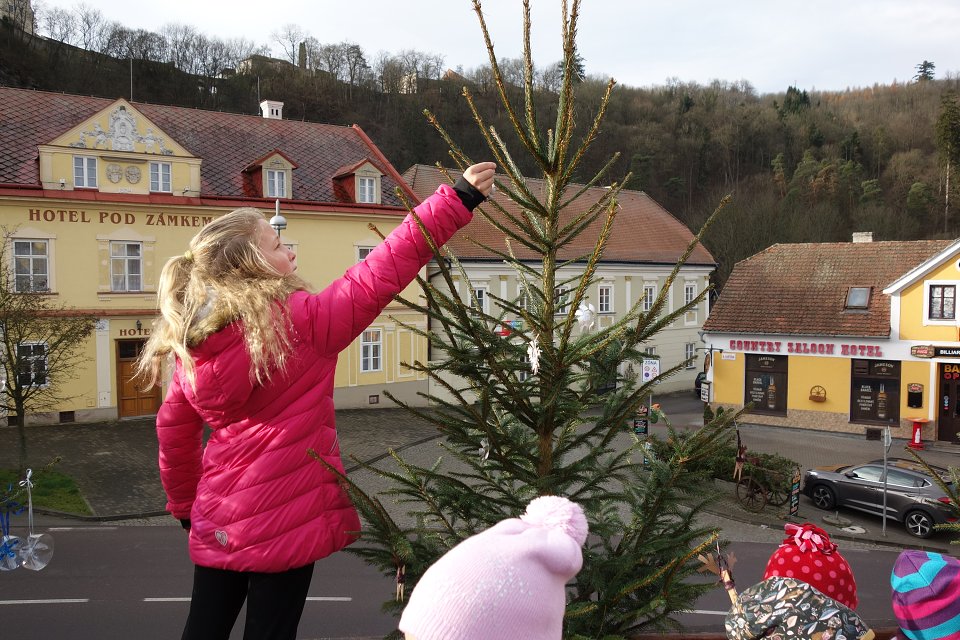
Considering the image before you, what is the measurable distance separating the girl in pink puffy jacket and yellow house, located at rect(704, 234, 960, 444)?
78.7 feet

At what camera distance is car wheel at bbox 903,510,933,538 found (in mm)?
15273

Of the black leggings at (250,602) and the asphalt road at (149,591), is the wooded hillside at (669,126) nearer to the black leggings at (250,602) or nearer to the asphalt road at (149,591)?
the asphalt road at (149,591)

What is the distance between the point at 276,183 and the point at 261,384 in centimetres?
2338

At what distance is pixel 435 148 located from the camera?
46.7m

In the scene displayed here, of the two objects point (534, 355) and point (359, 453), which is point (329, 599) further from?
point (359, 453)

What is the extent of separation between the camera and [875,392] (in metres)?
24.6

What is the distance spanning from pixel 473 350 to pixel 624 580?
1.15 m

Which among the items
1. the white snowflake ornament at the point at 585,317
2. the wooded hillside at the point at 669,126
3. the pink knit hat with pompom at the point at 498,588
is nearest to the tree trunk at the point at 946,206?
the wooded hillside at the point at 669,126

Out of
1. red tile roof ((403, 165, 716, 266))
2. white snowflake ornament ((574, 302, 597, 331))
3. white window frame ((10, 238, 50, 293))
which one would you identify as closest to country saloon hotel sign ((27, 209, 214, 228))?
white window frame ((10, 238, 50, 293))

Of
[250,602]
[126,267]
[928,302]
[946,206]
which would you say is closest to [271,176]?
[126,267]

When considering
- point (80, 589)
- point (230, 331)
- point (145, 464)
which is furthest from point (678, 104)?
point (230, 331)

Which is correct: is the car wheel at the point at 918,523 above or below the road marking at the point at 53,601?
below

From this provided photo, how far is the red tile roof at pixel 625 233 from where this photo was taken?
28141 millimetres

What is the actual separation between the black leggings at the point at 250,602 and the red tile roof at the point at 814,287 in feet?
84.1
